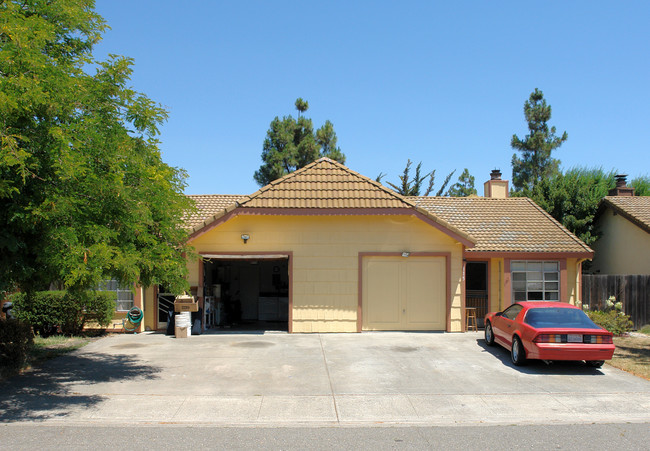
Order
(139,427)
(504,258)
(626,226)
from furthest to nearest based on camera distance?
(626,226), (504,258), (139,427)

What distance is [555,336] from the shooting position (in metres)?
10.4

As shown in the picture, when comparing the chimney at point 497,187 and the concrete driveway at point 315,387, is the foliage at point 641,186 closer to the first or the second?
the chimney at point 497,187

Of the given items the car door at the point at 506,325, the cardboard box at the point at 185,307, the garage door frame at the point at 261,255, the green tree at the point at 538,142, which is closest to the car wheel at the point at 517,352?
the car door at the point at 506,325

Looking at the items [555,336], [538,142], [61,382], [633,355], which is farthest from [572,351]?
[538,142]

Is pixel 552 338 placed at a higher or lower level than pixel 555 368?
higher

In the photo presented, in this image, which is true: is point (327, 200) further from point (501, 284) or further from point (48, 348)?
point (48, 348)

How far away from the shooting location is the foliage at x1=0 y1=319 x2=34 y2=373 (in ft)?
34.0

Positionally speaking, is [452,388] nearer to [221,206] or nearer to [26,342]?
[26,342]

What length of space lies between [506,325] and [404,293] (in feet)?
13.4

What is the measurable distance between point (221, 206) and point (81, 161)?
10851mm

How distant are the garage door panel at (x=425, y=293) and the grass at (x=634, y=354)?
4815 millimetres

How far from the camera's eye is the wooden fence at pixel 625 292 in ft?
59.4

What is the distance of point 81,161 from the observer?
759cm

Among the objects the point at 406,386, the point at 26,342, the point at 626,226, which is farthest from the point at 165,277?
the point at 626,226
